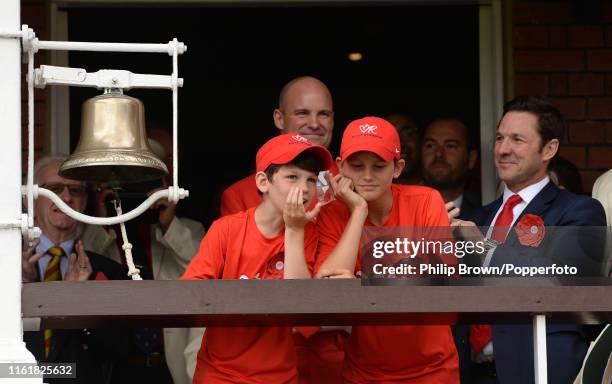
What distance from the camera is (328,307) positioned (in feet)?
14.9

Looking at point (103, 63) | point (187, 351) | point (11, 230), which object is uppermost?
point (103, 63)

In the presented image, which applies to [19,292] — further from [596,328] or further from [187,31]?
[187,31]

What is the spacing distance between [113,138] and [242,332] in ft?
2.91

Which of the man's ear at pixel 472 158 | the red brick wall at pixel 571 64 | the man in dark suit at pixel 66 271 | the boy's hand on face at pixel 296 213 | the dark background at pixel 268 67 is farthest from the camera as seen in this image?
the dark background at pixel 268 67

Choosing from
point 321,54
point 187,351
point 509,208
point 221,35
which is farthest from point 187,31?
point 509,208

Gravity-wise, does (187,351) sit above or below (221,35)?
below

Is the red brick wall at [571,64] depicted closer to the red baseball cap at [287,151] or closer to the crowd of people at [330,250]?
the crowd of people at [330,250]

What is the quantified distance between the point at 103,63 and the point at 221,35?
827 mm

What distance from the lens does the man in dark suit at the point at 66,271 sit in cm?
629

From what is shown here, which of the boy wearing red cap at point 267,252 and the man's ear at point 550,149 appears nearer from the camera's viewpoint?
the boy wearing red cap at point 267,252

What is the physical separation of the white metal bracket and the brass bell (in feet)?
0.15

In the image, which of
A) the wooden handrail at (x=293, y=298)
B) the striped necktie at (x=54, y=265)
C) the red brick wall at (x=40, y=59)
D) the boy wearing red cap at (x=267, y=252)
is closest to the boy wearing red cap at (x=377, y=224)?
the boy wearing red cap at (x=267, y=252)

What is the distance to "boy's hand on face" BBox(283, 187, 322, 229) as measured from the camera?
5145 millimetres

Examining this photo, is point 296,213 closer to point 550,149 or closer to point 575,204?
point 575,204
